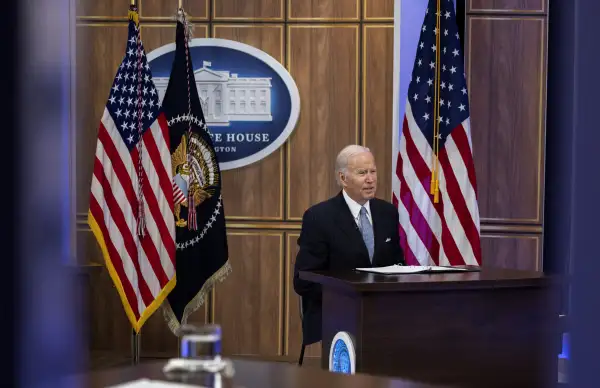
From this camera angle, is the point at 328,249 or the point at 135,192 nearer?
the point at 328,249

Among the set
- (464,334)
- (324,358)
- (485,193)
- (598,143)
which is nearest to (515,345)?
(464,334)

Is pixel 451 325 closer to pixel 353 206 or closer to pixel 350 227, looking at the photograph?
pixel 350 227

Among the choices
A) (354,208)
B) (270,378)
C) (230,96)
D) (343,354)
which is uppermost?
(230,96)

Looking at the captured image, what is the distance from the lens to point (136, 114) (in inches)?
203

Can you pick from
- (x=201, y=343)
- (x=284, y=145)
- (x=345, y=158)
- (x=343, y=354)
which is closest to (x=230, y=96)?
(x=284, y=145)

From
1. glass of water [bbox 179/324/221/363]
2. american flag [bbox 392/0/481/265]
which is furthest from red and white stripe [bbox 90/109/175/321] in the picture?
glass of water [bbox 179/324/221/363]

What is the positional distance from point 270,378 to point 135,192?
3.82 meters

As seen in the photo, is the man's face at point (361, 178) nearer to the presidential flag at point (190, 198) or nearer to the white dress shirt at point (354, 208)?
the white dress shirt at point (354, 208)

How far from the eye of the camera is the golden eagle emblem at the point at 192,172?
523 cm

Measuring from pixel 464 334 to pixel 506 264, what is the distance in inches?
96.5

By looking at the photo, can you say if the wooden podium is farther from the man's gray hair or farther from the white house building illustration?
the white house building illustration

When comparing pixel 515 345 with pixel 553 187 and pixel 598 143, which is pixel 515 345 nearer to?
pixel 553 187

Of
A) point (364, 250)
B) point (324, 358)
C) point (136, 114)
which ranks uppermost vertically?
point (136, 114)

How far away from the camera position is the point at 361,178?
4418 mm
